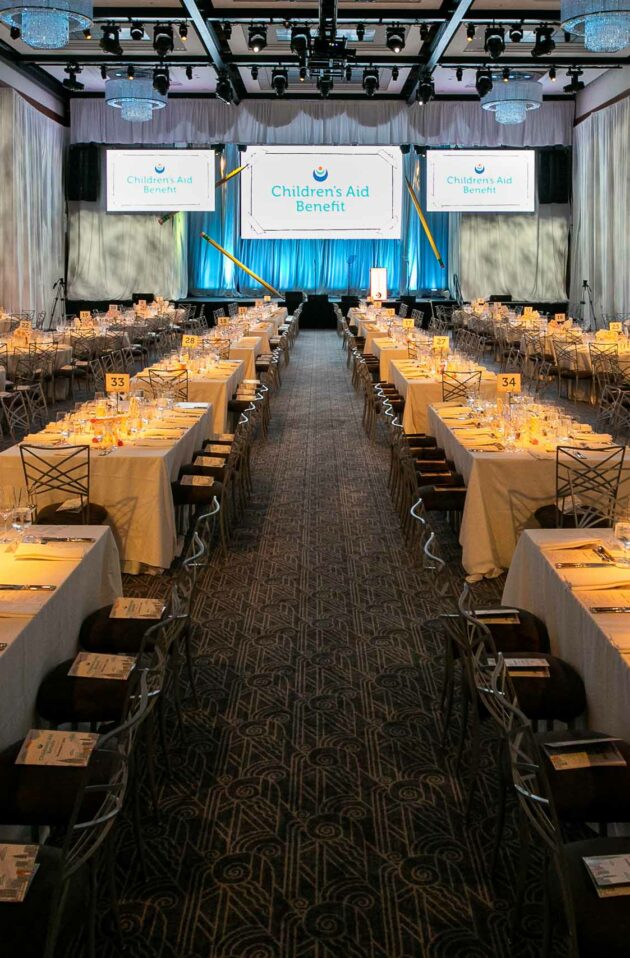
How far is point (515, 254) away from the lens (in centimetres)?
2433

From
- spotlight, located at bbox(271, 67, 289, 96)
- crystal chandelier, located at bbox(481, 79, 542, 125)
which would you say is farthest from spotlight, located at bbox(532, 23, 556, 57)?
spotlight, located at bbox(271, 67, 289, 96)

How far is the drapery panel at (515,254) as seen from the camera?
2406 centimetres

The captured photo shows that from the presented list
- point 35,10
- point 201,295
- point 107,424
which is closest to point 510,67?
point 201,295

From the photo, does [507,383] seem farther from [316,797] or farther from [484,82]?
[484,82]

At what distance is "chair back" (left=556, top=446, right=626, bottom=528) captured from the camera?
17.0 ft

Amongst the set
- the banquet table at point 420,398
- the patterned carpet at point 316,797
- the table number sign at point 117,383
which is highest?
the table number sign at point 117,383

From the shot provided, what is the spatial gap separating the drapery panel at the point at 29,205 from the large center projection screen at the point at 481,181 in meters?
8.53

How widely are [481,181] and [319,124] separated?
403 cm

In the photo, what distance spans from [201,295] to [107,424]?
1930cm

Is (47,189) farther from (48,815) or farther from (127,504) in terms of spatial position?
(48,815)

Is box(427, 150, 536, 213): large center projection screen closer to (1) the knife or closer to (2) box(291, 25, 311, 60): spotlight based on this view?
(2) box(291, 25, 311, 60): spotlight

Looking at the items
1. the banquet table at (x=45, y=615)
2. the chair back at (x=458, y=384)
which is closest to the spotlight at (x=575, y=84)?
the chair back at (x=458, y=384)

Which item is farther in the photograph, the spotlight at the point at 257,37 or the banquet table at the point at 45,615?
the spotlight at the point at 257,37

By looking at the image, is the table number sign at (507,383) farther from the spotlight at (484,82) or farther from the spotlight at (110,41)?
the spotlight at (484,82)
